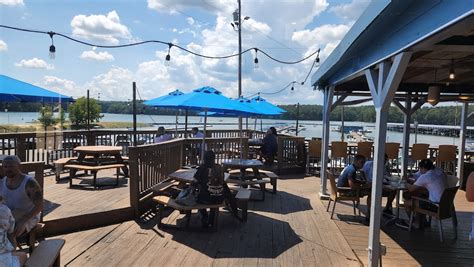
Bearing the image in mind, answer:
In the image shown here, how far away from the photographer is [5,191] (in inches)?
139

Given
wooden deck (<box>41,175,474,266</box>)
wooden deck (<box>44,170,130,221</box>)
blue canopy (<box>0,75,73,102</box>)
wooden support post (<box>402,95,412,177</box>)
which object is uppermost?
blue canopy (<box>0,75,73,102</box>)

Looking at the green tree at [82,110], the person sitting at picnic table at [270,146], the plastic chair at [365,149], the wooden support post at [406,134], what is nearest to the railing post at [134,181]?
the person sitting at picnic table at [270,146]

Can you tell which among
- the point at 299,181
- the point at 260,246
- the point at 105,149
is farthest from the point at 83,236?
the point at 299,181

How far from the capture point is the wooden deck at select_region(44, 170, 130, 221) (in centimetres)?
527

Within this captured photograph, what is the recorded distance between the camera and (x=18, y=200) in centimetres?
352

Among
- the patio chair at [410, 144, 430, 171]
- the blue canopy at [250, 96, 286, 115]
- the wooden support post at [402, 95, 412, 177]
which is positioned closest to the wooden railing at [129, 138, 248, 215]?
the blue canopy at [250, 96, 286, 115]

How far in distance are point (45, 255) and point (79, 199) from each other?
11.1 ft

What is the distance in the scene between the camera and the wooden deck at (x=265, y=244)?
4168 mm

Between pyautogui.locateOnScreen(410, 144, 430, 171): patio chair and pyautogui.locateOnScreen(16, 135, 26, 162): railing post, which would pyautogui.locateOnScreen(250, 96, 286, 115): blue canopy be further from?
pyautogui.locateOnScreen(16, 135, 26, 162): railing post

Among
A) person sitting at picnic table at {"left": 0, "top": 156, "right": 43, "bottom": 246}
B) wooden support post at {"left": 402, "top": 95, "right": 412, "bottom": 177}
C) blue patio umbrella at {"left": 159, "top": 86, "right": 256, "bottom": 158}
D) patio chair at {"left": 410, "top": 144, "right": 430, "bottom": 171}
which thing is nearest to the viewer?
person sitting at picnic table at {"left": 0, "top": 156, "right": 43, "bottom": 246}

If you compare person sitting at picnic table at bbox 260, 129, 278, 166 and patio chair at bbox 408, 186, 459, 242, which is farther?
person sitting at picnic table at bbox 260, 129, 278, 166

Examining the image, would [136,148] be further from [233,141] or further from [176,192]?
[233,141]

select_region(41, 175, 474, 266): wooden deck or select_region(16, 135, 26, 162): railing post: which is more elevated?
select_region(16, 135, 26, 162): railing post

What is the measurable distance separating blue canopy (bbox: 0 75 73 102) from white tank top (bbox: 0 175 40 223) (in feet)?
8.26
